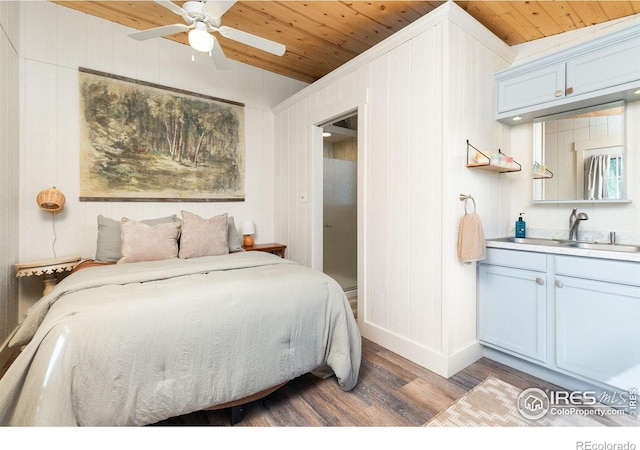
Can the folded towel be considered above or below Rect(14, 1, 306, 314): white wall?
below

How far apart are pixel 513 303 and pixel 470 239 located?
574mm

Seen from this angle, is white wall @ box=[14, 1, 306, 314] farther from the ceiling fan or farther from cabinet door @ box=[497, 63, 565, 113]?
cabinet door @ box=[497, 63, 565, 113]

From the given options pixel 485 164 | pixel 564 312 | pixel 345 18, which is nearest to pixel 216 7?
pixel 345 18

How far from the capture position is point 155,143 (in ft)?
9.94

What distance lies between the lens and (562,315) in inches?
73.2

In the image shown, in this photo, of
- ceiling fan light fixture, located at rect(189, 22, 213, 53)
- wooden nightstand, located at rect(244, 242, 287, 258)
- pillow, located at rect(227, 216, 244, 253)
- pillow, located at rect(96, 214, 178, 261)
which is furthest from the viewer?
wooden nightstand, located at rect(244, 242, 287, 258)

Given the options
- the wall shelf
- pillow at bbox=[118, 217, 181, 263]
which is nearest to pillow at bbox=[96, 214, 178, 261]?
pillow at bbox=[118, 217, 181, 263]

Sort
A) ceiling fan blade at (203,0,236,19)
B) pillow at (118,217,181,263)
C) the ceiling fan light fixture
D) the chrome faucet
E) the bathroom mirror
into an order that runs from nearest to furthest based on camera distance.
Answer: ceiling fan blade at (203,0,236,19)
the ceiling fan light fixture
the bathroom mirror
the chrome faucet
pillow at (118,217,181,263)

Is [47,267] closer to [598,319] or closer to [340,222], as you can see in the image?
[340,222]

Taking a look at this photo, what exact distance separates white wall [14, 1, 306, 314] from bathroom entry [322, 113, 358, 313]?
5.50 ft

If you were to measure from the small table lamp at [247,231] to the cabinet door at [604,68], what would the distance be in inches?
120

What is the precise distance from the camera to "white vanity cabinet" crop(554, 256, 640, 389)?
5.27 feet
